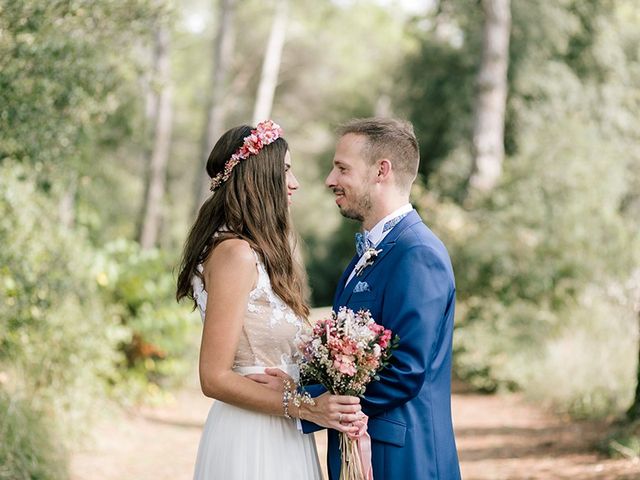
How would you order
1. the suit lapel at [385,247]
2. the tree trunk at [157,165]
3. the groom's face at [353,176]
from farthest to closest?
1. the tree trunk at [157,165]
2. the groom's face at [353,176]
3. the suit lapel at [385,247]

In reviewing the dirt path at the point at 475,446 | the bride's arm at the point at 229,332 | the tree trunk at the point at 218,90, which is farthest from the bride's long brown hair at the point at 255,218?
the tree trunk at the point at 218,90

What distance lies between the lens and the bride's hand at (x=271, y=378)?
3482 mm

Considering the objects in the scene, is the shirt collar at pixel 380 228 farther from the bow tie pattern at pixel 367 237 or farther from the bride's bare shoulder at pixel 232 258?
the bride's bare shoulder at pixel 232 258

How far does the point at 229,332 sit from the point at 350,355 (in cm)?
51

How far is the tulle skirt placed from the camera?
3.56m

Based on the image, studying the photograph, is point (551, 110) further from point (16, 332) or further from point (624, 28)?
point (16, 332)

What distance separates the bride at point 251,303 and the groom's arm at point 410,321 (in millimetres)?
291

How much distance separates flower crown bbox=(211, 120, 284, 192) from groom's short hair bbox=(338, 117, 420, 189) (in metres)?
0.35

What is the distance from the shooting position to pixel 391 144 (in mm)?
3543

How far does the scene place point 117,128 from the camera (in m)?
12.8

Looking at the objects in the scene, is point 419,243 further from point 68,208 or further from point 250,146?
point 68,208

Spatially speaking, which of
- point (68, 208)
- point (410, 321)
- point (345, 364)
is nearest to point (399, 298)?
point (410, 321)

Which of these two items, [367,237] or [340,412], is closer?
[340,412]

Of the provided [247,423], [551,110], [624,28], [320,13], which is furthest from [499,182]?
[320,13]
